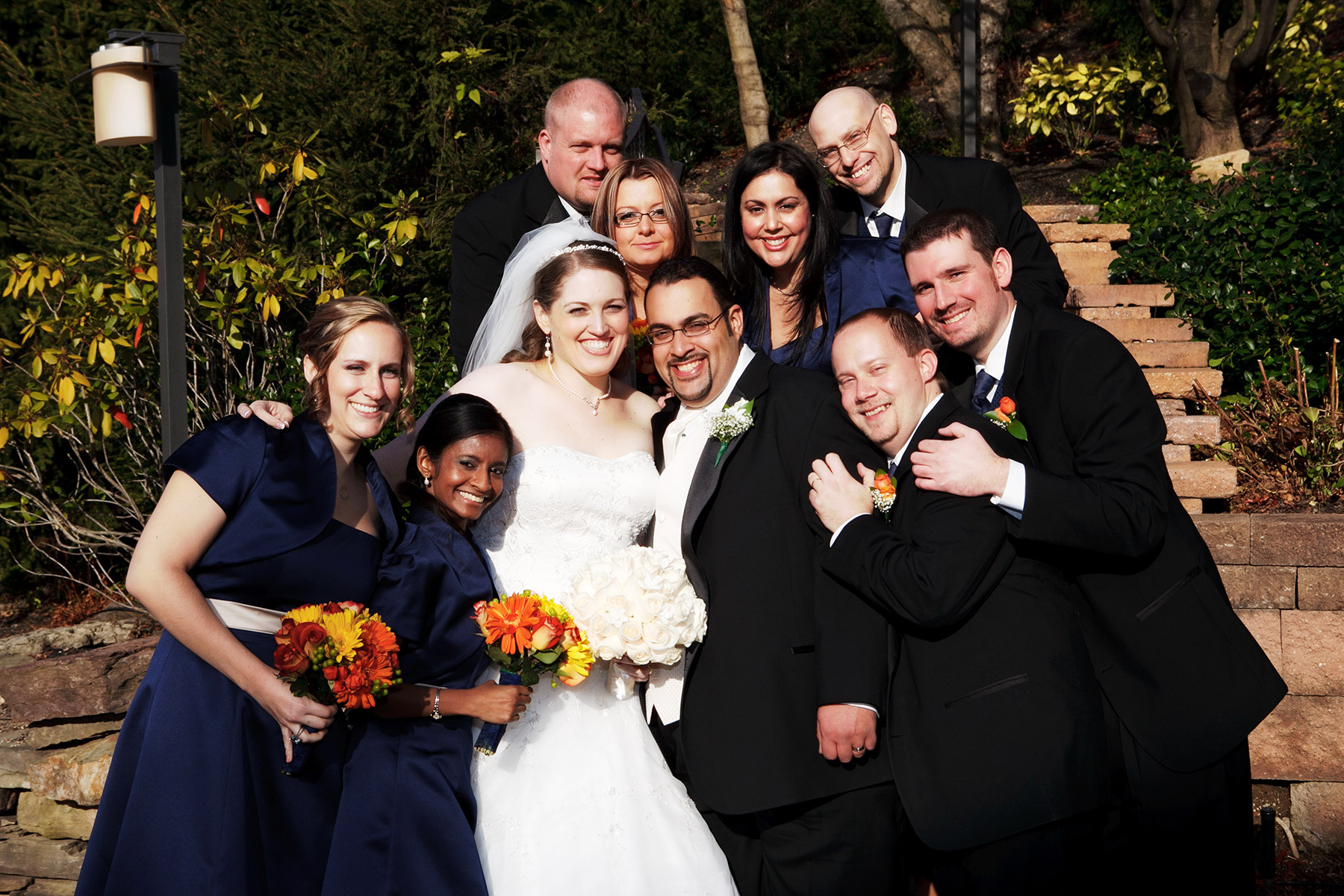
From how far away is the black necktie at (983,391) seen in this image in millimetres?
3203

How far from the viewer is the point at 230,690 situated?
2965 mm

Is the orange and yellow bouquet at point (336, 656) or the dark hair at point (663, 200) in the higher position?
the dark hair at point (663, 200)

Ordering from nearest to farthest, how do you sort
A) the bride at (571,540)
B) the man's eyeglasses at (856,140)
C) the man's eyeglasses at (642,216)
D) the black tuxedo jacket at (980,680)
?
the black tuxedo jacket at (980,680)
the bride at (571,540)
the man's eyeglasses at (642,216)
the man's eyeglasses at (856,140)

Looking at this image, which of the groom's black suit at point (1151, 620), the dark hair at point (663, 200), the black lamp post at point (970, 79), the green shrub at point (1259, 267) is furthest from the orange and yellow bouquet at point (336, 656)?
the black lamp post at point (970, 79)

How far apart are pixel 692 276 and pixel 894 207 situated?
1.45 metres

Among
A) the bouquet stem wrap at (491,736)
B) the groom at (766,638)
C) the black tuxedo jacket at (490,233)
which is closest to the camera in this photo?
the groom at (766,638)

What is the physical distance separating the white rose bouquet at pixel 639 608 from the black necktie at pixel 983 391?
3.46 feet

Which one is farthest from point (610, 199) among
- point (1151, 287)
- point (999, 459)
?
point (1151, 287)

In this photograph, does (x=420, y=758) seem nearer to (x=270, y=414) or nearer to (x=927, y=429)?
(x=270, y=414)

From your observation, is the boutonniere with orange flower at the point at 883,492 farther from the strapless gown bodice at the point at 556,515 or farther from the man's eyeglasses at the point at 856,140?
the man's eyeglasses at the point at 856,140

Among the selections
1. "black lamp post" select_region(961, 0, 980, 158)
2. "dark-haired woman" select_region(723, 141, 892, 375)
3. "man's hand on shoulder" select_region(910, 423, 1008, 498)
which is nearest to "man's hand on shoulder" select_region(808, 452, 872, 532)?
"man's hand on shoulder" select_region(910, 423, 1008, 498)

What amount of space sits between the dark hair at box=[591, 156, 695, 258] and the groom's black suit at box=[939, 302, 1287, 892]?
5.86 feet

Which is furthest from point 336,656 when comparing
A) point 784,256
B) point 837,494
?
point 784,256

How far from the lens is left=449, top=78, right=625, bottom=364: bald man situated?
479 centimetres
